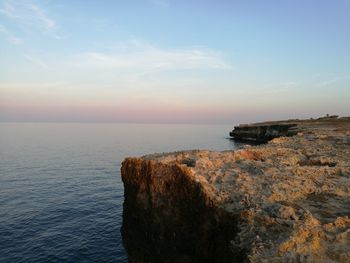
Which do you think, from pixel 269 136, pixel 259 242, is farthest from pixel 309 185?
pixel 269 136

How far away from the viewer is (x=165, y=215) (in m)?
13.9

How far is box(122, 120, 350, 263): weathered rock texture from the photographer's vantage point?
8.50 m

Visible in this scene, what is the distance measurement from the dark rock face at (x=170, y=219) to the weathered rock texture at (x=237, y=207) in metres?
0.03

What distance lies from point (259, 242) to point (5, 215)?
2945 centimetres

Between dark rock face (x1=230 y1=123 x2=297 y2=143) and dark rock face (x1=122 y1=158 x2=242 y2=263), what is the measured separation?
2464 inches

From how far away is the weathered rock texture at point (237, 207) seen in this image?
27.9ft

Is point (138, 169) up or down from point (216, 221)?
up

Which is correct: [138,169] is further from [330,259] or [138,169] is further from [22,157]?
[22,157]

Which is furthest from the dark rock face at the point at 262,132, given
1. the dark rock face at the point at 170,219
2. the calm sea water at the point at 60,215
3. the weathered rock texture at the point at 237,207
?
the dark rock face at the point at 170,219

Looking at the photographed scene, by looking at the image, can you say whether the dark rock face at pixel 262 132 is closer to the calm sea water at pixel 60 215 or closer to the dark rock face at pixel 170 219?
the calm sea water at pixel 60 215

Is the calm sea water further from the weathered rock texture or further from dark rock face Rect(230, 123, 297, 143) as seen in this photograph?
dark rock face Rect(230, 123, 297, 143)

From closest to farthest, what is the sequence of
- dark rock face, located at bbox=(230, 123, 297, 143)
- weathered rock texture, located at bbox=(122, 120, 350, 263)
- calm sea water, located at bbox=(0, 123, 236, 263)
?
1. weathered rock texture, located at bbox=(122, 120, 350, 263)
2. calm sea water, located at bbox=(0, 123, 236, 263)
3. dark rock face, located at bbox=(230, 123, 297, 143)

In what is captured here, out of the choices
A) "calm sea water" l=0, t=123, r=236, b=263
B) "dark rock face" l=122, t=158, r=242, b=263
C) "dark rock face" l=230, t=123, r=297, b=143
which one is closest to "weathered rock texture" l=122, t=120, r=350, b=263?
"dark rock face" l=122, t=158, r=242, b=263

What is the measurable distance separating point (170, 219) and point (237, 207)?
383 cm
